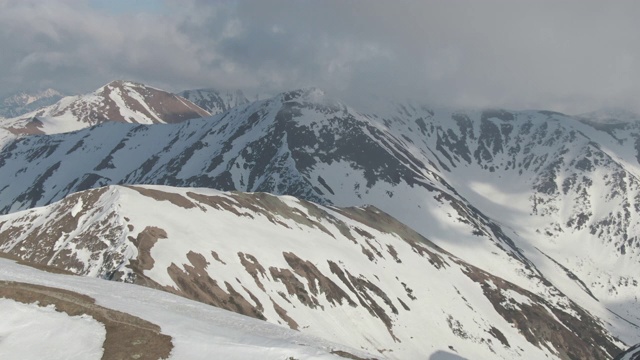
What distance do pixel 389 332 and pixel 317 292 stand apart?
19474 millimetres

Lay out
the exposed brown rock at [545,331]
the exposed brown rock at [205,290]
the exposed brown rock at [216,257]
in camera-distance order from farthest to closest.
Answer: the exposed brown rock at [545,331], the exposed brown rock at [216,257], the exposed brown rock at [205,290]

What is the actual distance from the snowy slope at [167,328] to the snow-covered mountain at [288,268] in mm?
37184

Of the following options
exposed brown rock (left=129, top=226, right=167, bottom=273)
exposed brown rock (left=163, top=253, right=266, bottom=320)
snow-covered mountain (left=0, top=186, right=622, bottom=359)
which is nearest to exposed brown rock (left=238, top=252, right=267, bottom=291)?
snow-covered mountain (left=0, top=186, right=622, bottom=359)

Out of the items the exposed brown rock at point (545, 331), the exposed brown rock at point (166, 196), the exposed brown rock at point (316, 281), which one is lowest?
the exposed brown rock at point (545, 331)

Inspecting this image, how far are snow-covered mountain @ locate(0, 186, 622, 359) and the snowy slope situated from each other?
37.2m

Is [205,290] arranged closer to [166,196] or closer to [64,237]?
[64,237]

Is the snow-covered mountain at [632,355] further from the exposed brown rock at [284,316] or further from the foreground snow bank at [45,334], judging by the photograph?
the foreground snow bank at [45,334]

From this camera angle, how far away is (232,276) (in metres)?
111

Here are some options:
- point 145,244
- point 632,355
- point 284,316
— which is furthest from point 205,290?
point 632,355

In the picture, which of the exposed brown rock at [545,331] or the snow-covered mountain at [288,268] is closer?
the snow-covered mountain at [288,268]

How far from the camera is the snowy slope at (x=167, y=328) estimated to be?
3953 cm

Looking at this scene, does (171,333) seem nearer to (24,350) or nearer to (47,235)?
(24,350)

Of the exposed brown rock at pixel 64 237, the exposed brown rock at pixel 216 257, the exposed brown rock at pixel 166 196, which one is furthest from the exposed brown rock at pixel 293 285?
the exposed brown rock at pixel 64 237

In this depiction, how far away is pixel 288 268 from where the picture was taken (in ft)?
431
